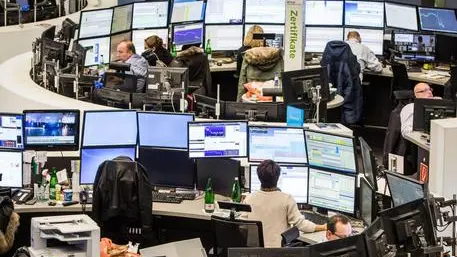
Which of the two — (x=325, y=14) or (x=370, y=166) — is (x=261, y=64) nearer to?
(x=325, y=14)

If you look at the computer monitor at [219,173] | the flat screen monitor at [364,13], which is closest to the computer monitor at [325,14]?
the flat screen monitor at [364,13]

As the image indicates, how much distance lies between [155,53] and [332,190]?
4.60 metres

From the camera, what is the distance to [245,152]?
333 inches

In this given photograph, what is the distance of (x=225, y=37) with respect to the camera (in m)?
13.9

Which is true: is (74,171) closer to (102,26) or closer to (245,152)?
(245,152)

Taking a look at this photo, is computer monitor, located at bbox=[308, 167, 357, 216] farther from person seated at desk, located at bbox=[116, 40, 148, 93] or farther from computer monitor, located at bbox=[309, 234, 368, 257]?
person seated at desk, located at bbox=[116, 40, 148, 93]

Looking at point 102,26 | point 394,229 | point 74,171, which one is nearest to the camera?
point 394,229

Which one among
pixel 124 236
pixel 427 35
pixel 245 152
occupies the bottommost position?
pixel 124 236

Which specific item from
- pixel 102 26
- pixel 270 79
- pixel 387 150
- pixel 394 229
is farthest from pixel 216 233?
pixel 102 26

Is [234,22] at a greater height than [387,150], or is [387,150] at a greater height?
[234,22]

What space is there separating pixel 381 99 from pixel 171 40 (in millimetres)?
2643

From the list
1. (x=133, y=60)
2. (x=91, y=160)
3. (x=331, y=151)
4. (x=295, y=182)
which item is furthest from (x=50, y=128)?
(x=133, y=60)

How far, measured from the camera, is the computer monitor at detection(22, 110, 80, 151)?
8625 mm

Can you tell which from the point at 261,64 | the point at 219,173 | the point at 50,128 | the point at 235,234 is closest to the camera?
the point at 235,234
